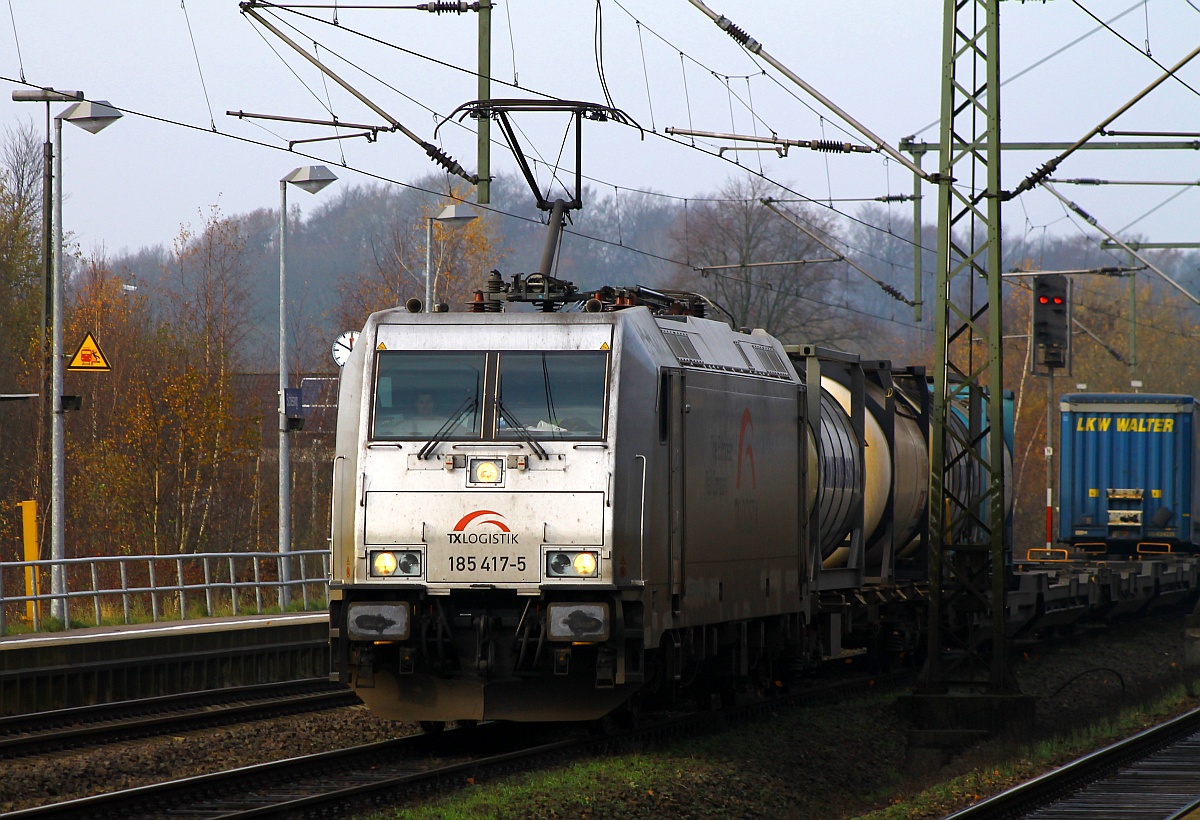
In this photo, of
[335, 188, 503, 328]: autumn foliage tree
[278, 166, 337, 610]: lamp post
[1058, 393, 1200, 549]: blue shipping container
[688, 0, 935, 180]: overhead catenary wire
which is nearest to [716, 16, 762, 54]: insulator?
[688, 0, 935, 180]: overhead catenary wire

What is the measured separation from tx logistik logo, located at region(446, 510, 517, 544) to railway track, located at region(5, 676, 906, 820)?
1.68 meters

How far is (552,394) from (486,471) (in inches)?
31.6

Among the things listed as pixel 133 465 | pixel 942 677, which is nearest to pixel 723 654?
pixel 942 677

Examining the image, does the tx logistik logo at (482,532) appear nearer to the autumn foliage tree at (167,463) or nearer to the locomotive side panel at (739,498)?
the locomotive side panel at (739,498)

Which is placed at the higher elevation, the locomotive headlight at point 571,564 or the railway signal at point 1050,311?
the railway signal at point 1050,311

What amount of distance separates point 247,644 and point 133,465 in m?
17.8

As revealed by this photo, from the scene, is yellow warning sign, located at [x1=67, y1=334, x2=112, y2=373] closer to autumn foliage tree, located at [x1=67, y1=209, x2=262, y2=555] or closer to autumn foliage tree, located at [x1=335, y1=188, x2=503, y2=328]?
autumn foliage tree, located at [x1=67, y1=209, x2=262, y2=555]

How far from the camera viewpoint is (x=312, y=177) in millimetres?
26156


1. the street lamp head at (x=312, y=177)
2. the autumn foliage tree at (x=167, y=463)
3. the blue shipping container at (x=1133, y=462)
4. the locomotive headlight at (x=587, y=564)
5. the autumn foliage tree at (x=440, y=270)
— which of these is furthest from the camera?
the autumn foliage tree at (x=440, y=270)

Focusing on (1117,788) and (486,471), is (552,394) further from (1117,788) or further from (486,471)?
(1117,788)

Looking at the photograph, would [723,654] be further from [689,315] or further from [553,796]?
[553,796]

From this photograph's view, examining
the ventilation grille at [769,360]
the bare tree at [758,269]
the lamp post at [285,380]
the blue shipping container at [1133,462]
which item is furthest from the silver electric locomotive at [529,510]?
the bare tree at [758,269]

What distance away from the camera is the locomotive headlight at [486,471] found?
1240 cm

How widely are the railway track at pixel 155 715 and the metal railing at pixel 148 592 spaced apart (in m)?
2.31
